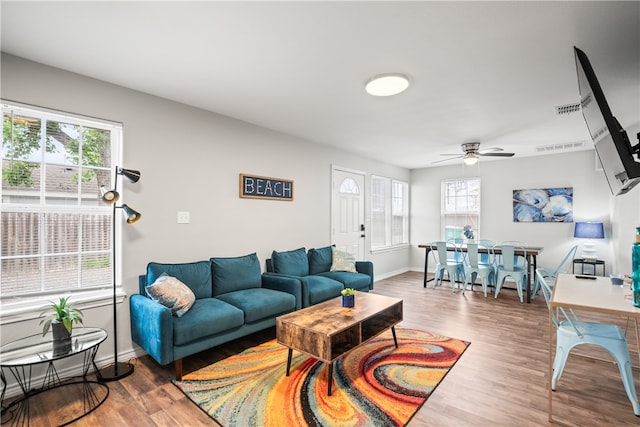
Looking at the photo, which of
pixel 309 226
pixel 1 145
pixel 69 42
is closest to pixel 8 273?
pixel 1 145

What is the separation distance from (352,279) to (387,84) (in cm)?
257

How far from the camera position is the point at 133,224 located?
2.91m

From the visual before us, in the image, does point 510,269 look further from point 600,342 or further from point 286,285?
point 286,285

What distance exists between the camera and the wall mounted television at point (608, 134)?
1729mm

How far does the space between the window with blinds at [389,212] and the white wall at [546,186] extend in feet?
1.57

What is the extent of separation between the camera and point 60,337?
2150 millimetres

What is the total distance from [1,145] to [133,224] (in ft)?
3.50

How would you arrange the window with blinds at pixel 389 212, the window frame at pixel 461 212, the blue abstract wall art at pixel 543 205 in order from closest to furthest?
the blue abstract wall art at pixel 543 205, the window with blinds at pixel 389 212, the window frame at pixel 461 212

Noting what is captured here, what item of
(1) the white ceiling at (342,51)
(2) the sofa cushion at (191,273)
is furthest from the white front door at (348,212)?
(2) the sofa cushion at (191,273)

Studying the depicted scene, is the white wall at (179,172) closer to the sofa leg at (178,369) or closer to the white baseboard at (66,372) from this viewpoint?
the white baseboard at (66,372)

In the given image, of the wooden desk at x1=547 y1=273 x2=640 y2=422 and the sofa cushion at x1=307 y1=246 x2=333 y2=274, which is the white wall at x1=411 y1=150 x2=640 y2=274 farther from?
the sofa cushion at x1=307 y1=246 x2=333 y2=274

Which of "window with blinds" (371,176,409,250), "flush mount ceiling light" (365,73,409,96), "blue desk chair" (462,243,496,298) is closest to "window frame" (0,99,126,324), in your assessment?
"flush mount ceiling light" (365,73,409,96)

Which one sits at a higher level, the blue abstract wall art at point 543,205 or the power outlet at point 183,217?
the blue abstract wall art at point 543,205

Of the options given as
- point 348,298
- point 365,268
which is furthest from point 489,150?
point 348,298
